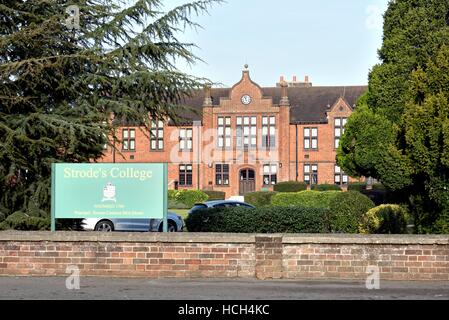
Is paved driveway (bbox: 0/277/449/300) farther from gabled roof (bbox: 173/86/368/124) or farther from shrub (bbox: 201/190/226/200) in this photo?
gabled roof (bbox: 173/86/368/124)

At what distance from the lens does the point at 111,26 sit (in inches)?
674

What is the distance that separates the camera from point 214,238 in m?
11.0

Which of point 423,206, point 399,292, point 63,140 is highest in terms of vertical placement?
point 63,140

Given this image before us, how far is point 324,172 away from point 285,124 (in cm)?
525

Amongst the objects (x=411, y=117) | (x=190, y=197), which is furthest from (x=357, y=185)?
(x=411, y=117)

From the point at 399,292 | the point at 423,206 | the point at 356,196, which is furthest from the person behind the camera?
the point at 356,196

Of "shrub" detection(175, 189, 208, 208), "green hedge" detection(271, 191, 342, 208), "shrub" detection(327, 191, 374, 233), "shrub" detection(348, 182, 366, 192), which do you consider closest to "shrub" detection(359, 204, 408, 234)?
"shrub" detection(327, 191, 374, 233)

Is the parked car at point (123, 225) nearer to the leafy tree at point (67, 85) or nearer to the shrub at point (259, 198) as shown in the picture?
the leafy tree at point (67, 85)

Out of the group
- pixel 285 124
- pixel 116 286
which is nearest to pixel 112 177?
pixel 116 286

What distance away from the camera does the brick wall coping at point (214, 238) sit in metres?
10.8

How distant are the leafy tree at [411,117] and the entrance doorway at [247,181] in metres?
24.4

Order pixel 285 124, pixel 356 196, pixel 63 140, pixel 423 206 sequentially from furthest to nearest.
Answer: pixel 285 124, pixel 356 196, pixel 63 140, pixel 423 206

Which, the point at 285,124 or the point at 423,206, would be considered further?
the point at 285,124

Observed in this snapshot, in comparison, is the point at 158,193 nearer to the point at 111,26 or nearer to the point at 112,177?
the point at 112,177
